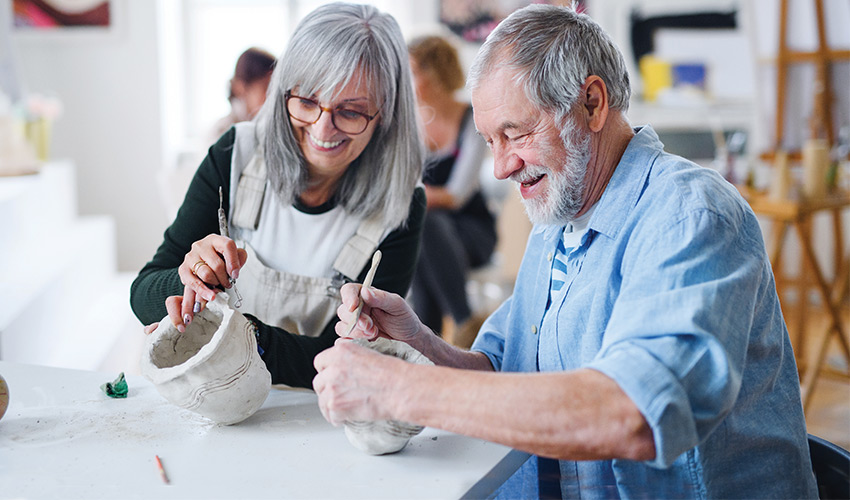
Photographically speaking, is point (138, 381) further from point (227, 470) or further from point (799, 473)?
point (799, 473)

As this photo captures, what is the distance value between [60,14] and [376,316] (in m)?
3.89

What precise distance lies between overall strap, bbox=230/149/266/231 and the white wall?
10.6 ft

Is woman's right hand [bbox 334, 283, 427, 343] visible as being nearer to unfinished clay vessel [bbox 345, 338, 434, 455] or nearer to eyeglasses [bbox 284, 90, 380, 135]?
unfinished clay vessel [bbox 345, 338, 434, 455]

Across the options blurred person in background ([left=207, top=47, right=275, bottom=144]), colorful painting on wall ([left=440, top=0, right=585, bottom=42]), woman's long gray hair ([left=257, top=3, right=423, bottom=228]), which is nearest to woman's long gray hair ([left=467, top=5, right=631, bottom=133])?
woman's long gray hair ([left=257, top=3, right=423, bottom=228])

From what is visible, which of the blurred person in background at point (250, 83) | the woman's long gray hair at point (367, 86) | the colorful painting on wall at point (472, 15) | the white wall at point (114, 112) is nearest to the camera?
the woman's long gray hair at point (367, 86)

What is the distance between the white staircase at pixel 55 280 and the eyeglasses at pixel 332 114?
59.9 inches

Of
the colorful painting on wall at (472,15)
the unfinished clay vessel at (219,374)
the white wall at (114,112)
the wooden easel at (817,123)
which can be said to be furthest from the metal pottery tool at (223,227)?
the colorful painting on wall at (472,15)

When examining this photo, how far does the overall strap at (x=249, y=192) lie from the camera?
159 centimetres

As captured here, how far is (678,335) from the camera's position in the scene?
3.17 ft

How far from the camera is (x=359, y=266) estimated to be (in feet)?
5.12

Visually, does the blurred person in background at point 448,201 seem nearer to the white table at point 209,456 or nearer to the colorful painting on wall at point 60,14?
the colorful painting on wall at point 60,14

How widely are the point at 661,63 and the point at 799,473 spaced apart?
4.26m

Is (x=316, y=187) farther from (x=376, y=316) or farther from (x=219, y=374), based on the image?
(x=219, y=374)

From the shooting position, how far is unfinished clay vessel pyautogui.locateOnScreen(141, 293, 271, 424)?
1.13 m
